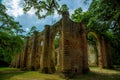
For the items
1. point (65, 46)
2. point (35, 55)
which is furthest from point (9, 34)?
point (65, 46)

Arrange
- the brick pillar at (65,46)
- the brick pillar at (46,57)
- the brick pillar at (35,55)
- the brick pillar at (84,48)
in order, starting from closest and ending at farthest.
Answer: the brick pillar at (65,46) < the brick pillar at (84,48) < the brick pillar at (46,57) < the brick pillar at (35,55)

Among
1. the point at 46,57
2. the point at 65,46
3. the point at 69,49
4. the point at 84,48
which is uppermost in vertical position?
the point at 65,46

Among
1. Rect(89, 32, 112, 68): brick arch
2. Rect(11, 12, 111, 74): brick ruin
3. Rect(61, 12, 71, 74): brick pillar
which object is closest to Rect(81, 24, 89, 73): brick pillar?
Rect(11, 12, 111, 74): brick ruin

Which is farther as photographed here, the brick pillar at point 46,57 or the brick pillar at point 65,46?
the brick pillar at point 46,57

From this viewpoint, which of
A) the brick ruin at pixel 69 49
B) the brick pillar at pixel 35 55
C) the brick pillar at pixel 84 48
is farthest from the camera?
the brick pillar at pixel 35 55

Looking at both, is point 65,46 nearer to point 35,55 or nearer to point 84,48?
point 84,48

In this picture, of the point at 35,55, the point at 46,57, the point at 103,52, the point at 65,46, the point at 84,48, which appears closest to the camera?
the point at 65,46

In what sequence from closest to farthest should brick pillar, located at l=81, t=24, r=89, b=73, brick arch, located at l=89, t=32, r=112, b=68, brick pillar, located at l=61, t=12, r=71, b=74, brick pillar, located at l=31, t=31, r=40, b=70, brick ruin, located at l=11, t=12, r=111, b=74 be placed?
1. brick pillar, located at l=61, t=12, r=71, b=74
2. brick ruin, located at l=11, t=12, r=111, b=74
3. brick pillar, located at l=81, t=24, r=89, b=73
4. brick arch, located at l=89, t=32, r=112, b=68
5. brick pillar, located at l=31, t=31, r=40, b=70

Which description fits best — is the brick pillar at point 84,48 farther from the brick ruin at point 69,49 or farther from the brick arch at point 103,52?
the brick arch at point 103,52

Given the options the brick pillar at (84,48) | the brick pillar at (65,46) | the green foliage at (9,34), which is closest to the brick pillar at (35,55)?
the green foliage at (9,34)

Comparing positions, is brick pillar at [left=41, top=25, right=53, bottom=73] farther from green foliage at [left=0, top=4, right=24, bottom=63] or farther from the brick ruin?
green foliage at [left=0, top=4, right=24, bottom=63]

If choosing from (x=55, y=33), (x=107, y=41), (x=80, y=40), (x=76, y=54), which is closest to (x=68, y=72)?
(x=76, y=54)

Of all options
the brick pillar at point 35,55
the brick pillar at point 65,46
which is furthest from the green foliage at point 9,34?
the brick pillar at point 65,46

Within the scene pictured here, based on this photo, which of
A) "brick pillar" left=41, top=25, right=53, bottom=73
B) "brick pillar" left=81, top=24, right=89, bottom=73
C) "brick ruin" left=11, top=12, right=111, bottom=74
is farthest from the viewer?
"brick pillar" left=41, top=25, right=53, bottom=73
